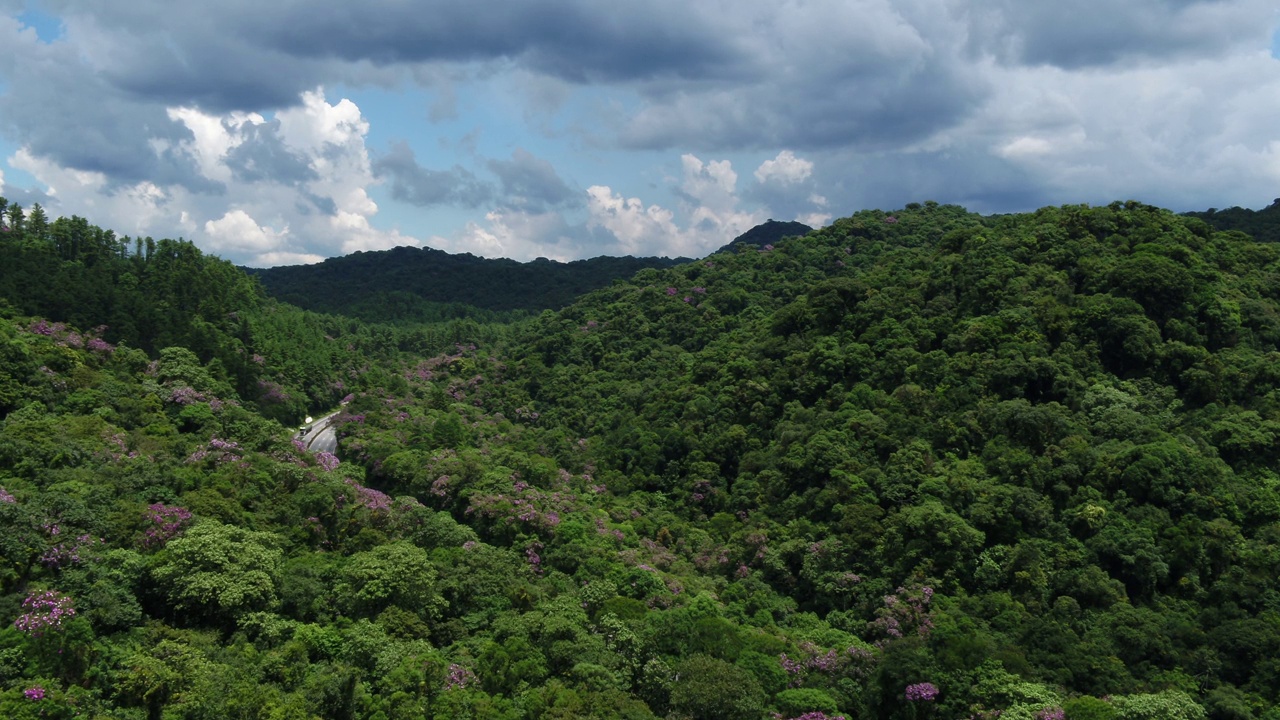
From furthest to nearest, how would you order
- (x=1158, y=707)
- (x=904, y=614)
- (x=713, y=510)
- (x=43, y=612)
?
1. (x=713, y=510)
2. (x=904, y=614)
3. (x=1158, y=707)
4. (x=43, y=612)

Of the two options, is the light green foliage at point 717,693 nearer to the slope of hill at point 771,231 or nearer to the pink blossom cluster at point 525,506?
the pink blossom cluster at point 525,506

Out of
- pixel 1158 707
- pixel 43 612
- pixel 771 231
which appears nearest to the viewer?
pixel 43 612

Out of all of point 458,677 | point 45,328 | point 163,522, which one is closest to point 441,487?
point 163,522

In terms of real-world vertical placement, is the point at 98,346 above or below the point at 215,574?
above

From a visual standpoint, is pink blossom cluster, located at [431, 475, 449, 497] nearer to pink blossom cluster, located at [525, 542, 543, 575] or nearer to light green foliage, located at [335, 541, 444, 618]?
pink blossom cluster, located at [525, 542, 543, 575]

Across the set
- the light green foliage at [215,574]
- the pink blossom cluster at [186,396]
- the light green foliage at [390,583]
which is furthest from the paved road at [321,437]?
the light green foliage at [215,574]

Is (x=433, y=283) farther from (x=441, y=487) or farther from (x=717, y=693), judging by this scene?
(x=717, y=693)
